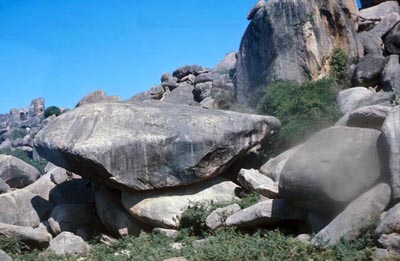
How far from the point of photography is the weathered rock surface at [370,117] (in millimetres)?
8656

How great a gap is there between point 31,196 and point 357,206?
1085 centimetres

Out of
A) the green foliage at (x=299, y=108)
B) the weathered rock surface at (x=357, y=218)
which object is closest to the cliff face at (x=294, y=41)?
the green foliage at (x=299, y=108)

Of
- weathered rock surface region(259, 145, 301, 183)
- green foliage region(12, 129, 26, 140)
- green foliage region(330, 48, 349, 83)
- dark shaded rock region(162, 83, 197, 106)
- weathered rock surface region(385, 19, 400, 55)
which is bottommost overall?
weathered rock surface region(259, 145, 301, 183)

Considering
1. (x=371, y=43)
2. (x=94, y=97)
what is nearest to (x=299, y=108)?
(x=371, y=43)

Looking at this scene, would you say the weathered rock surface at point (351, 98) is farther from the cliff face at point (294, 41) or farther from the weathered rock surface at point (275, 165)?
the cliff face at point (294, 41)

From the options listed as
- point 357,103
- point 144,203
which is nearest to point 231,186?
point 144,203

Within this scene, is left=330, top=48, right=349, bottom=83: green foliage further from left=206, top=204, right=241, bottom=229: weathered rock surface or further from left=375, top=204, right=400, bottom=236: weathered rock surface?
left=375, top=204, right=400, bottom=236: weathered rock surface

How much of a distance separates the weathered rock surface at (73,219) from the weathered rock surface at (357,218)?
7733 millimetres

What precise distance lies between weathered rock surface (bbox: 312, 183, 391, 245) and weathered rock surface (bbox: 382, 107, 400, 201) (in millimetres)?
205

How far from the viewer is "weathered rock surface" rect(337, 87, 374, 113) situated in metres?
13.5

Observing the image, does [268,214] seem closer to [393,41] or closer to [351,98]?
[351,98]

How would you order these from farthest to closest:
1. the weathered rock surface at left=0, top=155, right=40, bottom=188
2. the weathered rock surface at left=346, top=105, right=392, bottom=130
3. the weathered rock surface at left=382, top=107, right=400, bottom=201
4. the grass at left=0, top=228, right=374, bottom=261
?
the weathered rock surface at left=0, top=155, right=40, bottom=188 → the weathered rock surface at left=346, top=105, right=392, bottom=130 → the weathered rock surface at left=382, top=107, right=400, bottom=201 → the grass at left=0, top=228, right=374, bottom=261

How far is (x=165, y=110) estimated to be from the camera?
13.0 meters

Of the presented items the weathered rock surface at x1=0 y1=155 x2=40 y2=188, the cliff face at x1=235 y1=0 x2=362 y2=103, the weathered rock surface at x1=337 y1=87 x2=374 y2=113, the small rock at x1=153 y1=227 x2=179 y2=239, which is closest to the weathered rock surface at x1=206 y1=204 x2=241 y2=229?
the small rock at x1=153 y1=227 x2=179 y2=239
